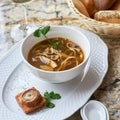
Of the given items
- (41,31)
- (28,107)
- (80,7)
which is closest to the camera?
(28,107)

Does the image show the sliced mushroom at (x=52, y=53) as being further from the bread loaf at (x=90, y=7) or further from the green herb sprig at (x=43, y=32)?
the bread loaf at (x=90, y=7)

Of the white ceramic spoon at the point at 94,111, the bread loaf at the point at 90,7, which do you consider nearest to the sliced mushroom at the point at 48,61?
the white ceramic spoon at the point at 94,111

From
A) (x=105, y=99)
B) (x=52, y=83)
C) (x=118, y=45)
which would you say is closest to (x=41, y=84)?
(x=52, y=83)

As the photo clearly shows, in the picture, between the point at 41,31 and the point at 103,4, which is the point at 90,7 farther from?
the point at 41,31

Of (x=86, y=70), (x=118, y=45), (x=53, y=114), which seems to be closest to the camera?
(x=53, y=114)

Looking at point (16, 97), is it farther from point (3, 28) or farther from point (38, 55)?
point (3, 28)

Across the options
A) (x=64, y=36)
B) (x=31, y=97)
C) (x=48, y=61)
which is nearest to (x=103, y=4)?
(x=64, y=36)
